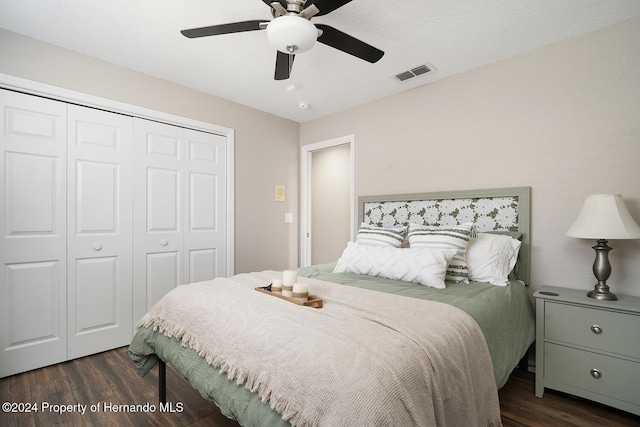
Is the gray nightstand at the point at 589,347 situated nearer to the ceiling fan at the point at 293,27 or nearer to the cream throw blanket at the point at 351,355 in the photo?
the cream throw blanket at the point at 351,355

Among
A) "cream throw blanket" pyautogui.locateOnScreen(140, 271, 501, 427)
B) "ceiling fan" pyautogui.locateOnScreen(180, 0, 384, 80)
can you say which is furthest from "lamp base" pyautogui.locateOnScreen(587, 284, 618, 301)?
"ceiling fan" pyautogui.locateOnScreen(180, 0, 384, 80)

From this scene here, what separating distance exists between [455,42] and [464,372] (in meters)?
2.18

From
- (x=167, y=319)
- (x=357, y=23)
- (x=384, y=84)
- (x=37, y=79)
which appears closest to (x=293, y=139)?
(x=384, y=84)

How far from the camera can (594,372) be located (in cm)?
178

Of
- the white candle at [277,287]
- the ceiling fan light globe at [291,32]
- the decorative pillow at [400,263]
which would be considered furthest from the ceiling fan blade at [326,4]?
A: the decorative pillow at [400,263]

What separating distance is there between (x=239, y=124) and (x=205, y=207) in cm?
103

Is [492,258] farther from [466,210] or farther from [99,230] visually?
[99,230]

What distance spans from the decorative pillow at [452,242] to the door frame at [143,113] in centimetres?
198

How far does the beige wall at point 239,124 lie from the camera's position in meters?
2.26

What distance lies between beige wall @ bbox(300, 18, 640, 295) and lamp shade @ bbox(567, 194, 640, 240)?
27cm

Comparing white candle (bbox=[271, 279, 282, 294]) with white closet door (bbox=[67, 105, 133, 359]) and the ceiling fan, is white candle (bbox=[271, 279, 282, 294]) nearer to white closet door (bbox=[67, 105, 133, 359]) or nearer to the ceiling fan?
the ceiling fan

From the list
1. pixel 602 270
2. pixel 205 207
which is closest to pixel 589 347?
pixel 602 270

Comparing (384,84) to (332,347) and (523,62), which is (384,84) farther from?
(332,347)

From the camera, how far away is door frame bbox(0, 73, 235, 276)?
7.22 ft
